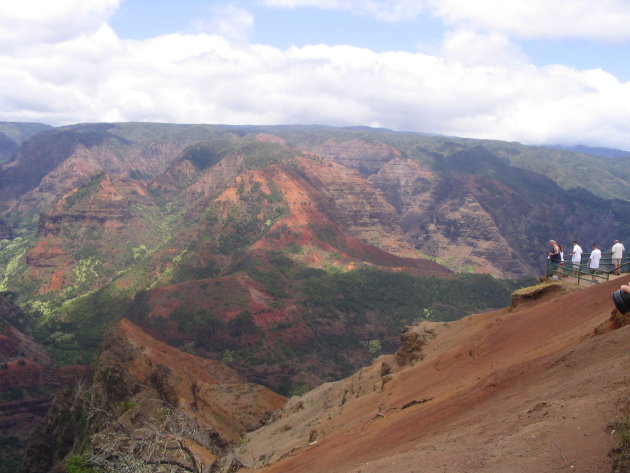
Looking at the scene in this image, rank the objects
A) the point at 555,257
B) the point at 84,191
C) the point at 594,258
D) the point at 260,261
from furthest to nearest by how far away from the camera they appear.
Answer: the point at 84,191
the point at 260,261
the point at 555,257
the point at 594,258

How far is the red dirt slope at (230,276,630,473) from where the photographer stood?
9.34 metres

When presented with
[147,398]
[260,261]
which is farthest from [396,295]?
[147,398]

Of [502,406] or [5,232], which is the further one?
[5,232]

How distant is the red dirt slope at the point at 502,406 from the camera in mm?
9336

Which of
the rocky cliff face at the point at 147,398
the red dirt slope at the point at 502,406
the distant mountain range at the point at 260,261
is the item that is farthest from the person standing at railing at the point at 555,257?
the distant mountain range at the point at 260,261

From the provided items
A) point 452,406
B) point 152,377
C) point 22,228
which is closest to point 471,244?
point 152,377

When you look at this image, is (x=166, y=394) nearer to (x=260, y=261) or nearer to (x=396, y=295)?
(x=260, y=261)

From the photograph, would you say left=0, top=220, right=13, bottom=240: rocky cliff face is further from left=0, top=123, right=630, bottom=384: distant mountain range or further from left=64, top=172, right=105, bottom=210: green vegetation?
left=64, top=172, right=105, bottom=210: green vegetation

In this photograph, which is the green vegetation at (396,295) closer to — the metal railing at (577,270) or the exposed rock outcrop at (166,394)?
the exposed rock outcrop at (166,394)

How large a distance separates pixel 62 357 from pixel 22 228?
138681 mm

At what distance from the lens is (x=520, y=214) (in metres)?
194

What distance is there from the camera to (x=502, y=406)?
1291cm

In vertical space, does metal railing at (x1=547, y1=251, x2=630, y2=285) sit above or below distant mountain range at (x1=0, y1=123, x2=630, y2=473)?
above

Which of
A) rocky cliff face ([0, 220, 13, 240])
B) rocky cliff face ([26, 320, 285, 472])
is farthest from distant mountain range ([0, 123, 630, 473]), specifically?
rocky cliff face ([26, 320, 285, 472])
